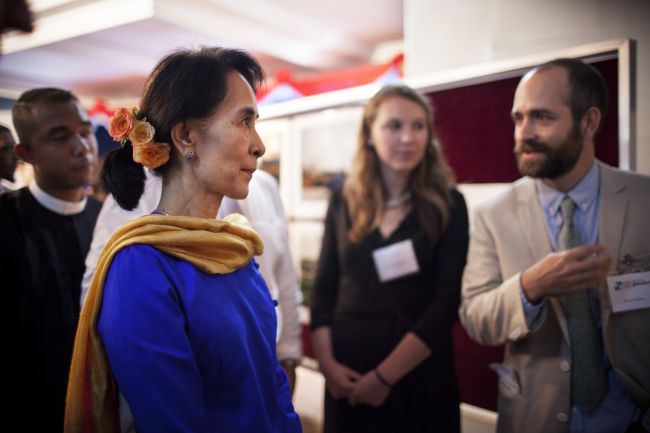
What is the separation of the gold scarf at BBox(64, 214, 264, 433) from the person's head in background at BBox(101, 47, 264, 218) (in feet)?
0.27

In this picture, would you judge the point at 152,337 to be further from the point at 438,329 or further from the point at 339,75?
the point at 339,75

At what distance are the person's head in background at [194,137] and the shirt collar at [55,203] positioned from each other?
302 millimetres

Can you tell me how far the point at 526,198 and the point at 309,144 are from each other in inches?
72.3

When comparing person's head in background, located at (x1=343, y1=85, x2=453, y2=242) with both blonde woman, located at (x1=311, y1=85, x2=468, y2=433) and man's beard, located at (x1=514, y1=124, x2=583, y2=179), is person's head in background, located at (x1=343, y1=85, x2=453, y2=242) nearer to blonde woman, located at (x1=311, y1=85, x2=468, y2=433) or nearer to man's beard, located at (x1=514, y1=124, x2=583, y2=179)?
blonde woman, located at (x1=311, y1=85, x2=468, y2=433)

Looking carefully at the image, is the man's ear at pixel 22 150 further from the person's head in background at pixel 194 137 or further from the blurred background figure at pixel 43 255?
the person's head in background at pixel 194 137

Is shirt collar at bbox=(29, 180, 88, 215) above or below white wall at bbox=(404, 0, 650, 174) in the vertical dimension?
below

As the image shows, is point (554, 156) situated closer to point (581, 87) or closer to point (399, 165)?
point (581, 87)

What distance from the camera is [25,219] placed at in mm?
1092

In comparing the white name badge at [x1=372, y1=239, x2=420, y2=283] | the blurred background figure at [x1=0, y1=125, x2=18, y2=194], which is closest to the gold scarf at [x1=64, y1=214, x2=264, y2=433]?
the blurred background figure at [x1=0, y1=125, x2=18, y2=194]

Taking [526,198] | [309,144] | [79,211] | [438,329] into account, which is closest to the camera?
[79,211]

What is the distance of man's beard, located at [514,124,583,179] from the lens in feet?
4.19

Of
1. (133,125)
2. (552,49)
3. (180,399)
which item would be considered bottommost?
(180,399)

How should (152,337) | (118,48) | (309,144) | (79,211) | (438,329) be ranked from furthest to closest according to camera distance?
(309,144) < (118,48) < (438,329) < (79,211) < (152,337)

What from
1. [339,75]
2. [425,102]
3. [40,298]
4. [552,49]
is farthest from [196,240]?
[339,75]
